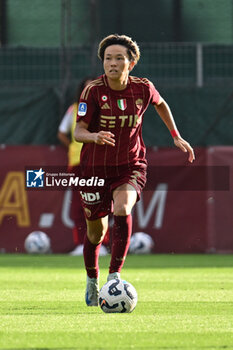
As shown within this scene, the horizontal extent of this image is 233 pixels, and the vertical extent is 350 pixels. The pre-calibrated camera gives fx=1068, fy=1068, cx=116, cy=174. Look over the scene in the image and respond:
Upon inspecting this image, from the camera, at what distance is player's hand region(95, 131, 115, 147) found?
22.8 ft

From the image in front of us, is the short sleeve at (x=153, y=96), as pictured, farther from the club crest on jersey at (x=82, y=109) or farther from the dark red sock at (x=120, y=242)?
the dark red sock at (x=120, y=242)

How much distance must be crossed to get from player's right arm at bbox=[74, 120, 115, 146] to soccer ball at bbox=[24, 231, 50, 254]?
7471 millimetres

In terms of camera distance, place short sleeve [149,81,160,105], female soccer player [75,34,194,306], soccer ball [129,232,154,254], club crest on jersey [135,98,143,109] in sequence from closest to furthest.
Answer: female soccer player [75,34,194,306]
club crest on jersey [135,98,143,109]
short sleeve [149,81,160,105]
soccer ball [129,232,154,254]

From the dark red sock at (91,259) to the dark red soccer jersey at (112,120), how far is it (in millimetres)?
613

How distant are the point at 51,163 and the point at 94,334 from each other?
9108mm

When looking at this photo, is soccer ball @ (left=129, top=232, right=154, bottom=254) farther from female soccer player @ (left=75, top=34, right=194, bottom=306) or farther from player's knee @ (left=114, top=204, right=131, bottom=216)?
player's knee @ (left=114, top=204, right=131, bottom=216)

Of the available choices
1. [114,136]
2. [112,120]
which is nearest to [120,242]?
[114,136]

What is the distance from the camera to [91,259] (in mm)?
7695

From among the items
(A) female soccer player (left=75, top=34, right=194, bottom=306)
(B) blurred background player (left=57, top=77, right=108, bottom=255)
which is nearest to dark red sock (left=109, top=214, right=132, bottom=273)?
(A) female soccer player (left=75, top=34, right=194, bottom=306)

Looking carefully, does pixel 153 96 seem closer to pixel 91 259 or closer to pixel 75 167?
pixel 91 259

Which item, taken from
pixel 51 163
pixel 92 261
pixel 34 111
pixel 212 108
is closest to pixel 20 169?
pixel 51 163

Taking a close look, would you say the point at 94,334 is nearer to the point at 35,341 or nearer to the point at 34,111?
the point at 35,341

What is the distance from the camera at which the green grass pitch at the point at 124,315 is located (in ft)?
18.3

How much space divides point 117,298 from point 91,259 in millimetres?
786
